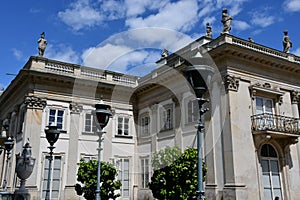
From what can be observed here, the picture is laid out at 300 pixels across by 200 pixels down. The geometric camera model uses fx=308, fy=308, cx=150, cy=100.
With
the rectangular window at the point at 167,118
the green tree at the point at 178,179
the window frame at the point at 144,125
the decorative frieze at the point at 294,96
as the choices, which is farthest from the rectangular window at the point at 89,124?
the decorative frieze at the point at 294,96

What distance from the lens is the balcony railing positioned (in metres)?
15.5

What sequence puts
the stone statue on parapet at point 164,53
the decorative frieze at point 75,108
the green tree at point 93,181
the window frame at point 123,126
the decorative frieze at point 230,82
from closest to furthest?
the green tree at point 93,181, the decorative frieze at point 230,82, the decorative frieze at point 75,108, the window frame at point 123,126, the stone statue on parapet at point 164,53

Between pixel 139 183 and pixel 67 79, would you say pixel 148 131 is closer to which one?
pixel 139 183

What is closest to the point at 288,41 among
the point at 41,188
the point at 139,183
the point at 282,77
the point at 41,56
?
the point at 282,77

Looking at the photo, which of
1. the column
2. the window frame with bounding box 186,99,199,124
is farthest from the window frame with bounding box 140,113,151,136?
the column

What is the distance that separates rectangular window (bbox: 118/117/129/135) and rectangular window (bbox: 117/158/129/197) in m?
1.88

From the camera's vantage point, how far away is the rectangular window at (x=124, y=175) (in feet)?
68.3

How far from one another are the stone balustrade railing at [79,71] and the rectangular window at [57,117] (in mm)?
2486

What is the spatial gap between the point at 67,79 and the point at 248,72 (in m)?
11.1

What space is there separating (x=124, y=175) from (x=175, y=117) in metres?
5.69

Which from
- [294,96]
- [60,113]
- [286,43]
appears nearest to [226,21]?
[286,43]

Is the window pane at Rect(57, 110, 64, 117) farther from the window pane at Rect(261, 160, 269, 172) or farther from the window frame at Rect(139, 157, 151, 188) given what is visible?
the window pane at Rect(261, 160, 269, 172)

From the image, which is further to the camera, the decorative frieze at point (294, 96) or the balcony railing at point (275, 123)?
the decorative frieze at point (294, 96)

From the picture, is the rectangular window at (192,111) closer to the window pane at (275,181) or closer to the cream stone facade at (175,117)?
the cream stone facade at (175,117)
